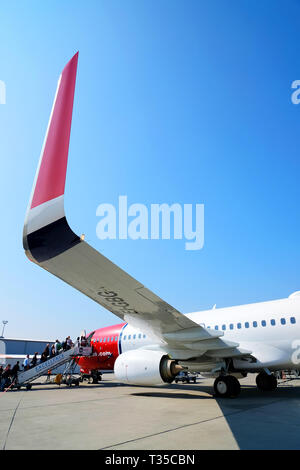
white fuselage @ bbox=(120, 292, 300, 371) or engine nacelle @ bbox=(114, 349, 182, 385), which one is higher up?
white fuselage @ bbox=(120, 292, 300, 371)

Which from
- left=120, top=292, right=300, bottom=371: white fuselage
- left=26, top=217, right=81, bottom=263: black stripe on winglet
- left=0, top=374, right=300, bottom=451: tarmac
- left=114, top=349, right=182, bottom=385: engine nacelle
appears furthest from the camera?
left=114, top=349, right=182, bottom=385: engine nacelle

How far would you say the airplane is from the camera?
3.75 m

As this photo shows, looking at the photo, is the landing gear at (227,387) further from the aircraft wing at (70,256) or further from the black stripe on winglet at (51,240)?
the black stripe on winglet at (51,240)

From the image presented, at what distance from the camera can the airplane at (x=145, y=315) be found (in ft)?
12.3

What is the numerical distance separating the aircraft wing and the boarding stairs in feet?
24.8

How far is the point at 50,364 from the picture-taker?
555 inches

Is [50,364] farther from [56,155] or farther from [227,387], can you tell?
[56,155]

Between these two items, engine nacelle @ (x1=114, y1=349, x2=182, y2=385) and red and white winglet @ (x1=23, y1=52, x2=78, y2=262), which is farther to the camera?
engine nacelle @ (x1=114, y1=349, x2=182, y2=385)

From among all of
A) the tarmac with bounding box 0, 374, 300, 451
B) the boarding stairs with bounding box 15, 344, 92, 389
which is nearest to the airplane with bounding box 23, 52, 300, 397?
the tarmac with bounding box 0, 374, 300, 451

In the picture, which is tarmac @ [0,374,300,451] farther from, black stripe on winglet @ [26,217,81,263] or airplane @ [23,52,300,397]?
black stripe on winglet @ [26,217,81,263]

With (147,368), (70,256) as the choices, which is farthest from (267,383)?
(70,256)

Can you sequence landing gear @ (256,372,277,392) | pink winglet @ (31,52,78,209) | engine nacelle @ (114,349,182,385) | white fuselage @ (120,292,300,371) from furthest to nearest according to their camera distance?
landing gear @ (256,372,277,392) → engine nacelle @ (114,349,182,385) → white fuselage @ (120,292,300,371) → pink winglet @ (31,52,78,209)
